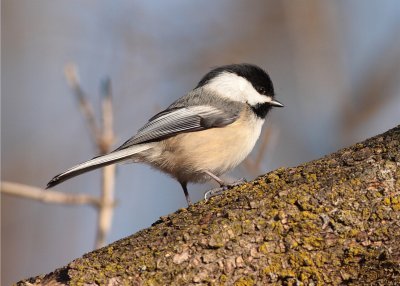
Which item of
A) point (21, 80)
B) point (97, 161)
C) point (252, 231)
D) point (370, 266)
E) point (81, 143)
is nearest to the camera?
point (370, 266)

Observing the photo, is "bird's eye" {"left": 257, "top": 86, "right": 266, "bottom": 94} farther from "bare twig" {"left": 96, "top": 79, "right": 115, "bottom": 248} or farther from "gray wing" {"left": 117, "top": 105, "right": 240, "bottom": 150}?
"bare twig" {"left": 96, "top": 79, "right": 115, "bottom": 248}

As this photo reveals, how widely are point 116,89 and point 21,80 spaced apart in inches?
55.7

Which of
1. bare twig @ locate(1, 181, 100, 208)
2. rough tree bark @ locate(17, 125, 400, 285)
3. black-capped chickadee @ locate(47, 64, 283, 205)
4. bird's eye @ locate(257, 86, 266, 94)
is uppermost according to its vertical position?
bird's eye @ locate(257, 86, 266, 94)

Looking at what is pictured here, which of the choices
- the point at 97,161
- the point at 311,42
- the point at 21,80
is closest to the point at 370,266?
the point at 97,161

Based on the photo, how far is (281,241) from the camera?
1767 millimetres

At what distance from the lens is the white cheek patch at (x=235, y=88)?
3.60 m

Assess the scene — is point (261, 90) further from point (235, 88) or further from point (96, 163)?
point (96, 163)

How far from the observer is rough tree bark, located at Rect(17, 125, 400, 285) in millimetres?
1700

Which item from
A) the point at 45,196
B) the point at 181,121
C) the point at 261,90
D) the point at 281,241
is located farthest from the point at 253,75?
the point at 281,241

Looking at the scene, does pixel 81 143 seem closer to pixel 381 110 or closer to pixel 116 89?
pixel 116 89

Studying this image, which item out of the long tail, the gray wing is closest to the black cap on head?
the gray wing

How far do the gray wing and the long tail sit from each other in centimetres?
7

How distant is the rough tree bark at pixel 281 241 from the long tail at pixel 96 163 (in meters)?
0.89

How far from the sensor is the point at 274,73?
5.99 metres
